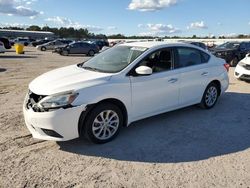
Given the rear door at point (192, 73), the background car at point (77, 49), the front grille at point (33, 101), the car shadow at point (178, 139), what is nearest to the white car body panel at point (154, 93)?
the rear door at point (192, 73)

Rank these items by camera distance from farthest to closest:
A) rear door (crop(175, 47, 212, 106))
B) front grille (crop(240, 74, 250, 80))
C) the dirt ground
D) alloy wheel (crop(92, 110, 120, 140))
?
front grille (crop(240, 74, 250, 80))
rear door (crop(175, 47, 212, 106))
alloy wheel (crop(92, 110, 120, 140))
the dirt ground

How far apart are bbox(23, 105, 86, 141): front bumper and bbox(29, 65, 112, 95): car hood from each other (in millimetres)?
324

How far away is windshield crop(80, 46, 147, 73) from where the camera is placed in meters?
5.48

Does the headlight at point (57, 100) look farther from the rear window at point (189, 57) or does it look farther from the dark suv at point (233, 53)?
the dark suv at point (233, 53)

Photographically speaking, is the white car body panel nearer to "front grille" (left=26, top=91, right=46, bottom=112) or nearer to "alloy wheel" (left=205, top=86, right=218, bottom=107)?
"alloy wheel" (left=205, top=86, right=218, bottom=107)

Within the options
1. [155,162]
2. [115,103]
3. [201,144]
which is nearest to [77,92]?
[115,103]

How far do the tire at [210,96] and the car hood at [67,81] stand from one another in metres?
2.80

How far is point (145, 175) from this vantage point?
401 centimetres

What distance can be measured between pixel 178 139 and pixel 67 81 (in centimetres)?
209

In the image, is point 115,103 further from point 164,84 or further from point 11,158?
point 11,158

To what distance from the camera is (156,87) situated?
221 inches

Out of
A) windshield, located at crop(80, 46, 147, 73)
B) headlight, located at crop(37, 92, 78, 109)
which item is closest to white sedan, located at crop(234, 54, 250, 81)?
windshield, located at crop(80, 46, 147, 73)

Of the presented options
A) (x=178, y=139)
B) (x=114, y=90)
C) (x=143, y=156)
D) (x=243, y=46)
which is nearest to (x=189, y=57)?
(x=178, y=139)

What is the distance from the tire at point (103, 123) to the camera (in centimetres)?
479
